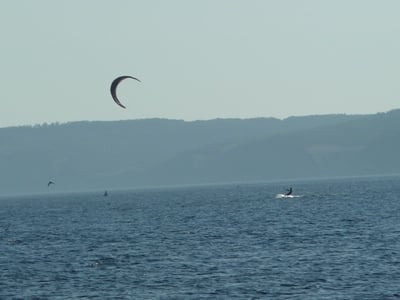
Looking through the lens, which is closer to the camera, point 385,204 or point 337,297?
point 337,297

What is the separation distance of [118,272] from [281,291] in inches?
633

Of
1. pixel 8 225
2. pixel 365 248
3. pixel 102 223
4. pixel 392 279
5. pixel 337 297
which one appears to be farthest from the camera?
pixel 8 225

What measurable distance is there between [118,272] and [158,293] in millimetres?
11859

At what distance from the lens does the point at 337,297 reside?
64938 mm

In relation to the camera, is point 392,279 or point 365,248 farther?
point 365,248

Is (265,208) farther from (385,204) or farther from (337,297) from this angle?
(337,297)

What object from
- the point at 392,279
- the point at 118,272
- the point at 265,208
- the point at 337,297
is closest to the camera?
the point at 337,297

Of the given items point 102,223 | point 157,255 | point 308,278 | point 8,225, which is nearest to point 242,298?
point 308,278

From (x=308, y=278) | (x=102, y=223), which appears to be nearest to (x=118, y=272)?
(x=308, y=278)

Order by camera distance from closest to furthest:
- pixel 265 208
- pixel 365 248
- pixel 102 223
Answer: pixel 365 248 → pixel 102 223 → pixel 265 208

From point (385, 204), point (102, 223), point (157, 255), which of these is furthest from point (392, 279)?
point (385, 204)

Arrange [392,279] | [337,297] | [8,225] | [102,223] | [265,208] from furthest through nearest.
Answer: [265,208] < [8,225] < [102,223] < [392,279] < [337,297]

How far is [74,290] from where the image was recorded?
71.6 meters

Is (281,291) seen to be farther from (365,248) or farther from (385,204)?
(385,204)
